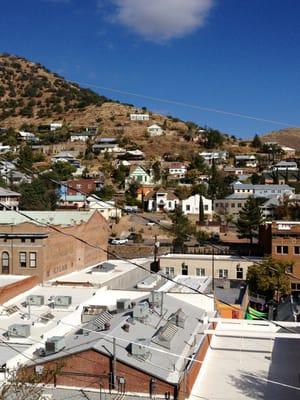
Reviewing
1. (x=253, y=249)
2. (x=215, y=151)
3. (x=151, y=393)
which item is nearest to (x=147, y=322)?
(x=151, y=393)

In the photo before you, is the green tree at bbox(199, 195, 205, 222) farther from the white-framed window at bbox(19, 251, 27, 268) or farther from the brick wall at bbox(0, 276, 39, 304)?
the brick wall at bbox(0, 276, 39, 304)

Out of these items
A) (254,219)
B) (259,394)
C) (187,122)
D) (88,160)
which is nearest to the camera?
(259,394)

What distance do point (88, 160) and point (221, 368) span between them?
70.5 m

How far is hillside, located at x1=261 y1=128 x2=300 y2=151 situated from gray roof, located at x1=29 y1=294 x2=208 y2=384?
446ft

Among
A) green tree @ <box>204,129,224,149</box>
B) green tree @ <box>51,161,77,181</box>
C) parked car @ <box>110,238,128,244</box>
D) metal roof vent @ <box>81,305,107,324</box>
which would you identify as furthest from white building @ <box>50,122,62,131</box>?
metal roof vent @ <box>81,305,107,324</box>

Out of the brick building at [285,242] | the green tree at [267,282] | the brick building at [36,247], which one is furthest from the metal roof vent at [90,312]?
the brick building at [285,242]

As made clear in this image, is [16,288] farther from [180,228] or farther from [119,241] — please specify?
[180,228]

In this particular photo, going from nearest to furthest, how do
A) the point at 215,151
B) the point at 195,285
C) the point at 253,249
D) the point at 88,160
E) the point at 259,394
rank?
the point at 259,394 < the point at 195,285 < the point at 253,249 < the point at 88,160 < the point at 215,151

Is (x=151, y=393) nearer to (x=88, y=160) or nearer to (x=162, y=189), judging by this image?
(x=162, y=189)

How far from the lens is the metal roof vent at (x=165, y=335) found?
15.1 metres

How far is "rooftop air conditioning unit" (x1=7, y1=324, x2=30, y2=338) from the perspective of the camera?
16.5m

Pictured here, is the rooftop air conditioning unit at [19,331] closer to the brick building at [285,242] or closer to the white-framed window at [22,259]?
the white-framed window at [22,259]

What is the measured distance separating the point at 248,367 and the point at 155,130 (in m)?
85.1

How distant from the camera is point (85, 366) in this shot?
13672 mm
